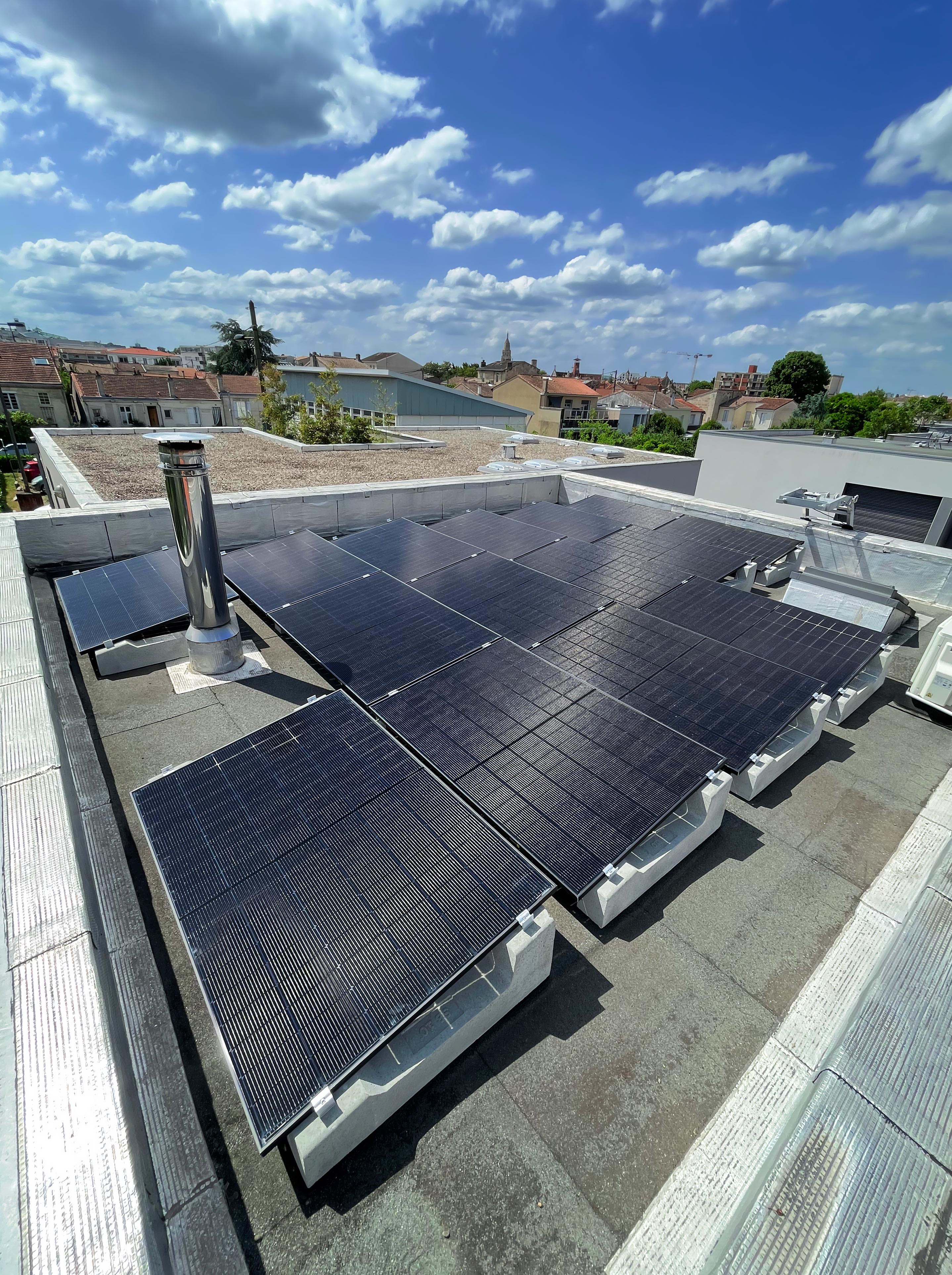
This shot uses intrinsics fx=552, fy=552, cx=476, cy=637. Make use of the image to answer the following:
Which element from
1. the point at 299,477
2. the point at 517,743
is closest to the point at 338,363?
the point at 299,477

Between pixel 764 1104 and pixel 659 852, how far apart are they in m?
2.33

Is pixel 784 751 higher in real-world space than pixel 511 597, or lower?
lower

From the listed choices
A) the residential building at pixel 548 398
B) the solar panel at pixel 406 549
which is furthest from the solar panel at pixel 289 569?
the residential building at pixel 548 398

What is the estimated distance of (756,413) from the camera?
4035 inches

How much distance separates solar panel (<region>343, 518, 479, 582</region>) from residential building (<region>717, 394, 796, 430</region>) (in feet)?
305

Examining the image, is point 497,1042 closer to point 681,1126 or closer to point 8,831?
point 681,1126

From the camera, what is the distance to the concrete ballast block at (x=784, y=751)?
793cm

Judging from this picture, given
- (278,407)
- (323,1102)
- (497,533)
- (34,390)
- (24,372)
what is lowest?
(323,1102)

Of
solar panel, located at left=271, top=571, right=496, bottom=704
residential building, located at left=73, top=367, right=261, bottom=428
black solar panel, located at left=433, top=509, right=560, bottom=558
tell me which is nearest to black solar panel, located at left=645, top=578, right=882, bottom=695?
black solar panel, located at left=433, top=509, right=560, bottom=558

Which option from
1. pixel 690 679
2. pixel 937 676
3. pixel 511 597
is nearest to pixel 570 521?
pixel 511 597

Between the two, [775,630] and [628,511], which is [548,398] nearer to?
[628,511]

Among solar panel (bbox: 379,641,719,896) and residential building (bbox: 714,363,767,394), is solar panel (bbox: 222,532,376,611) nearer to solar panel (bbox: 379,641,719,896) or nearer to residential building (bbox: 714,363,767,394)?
solar panel (bbox: 379,641,719,896)

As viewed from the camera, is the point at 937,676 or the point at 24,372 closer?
the point at 937,676

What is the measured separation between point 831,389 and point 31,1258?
160488 mm
